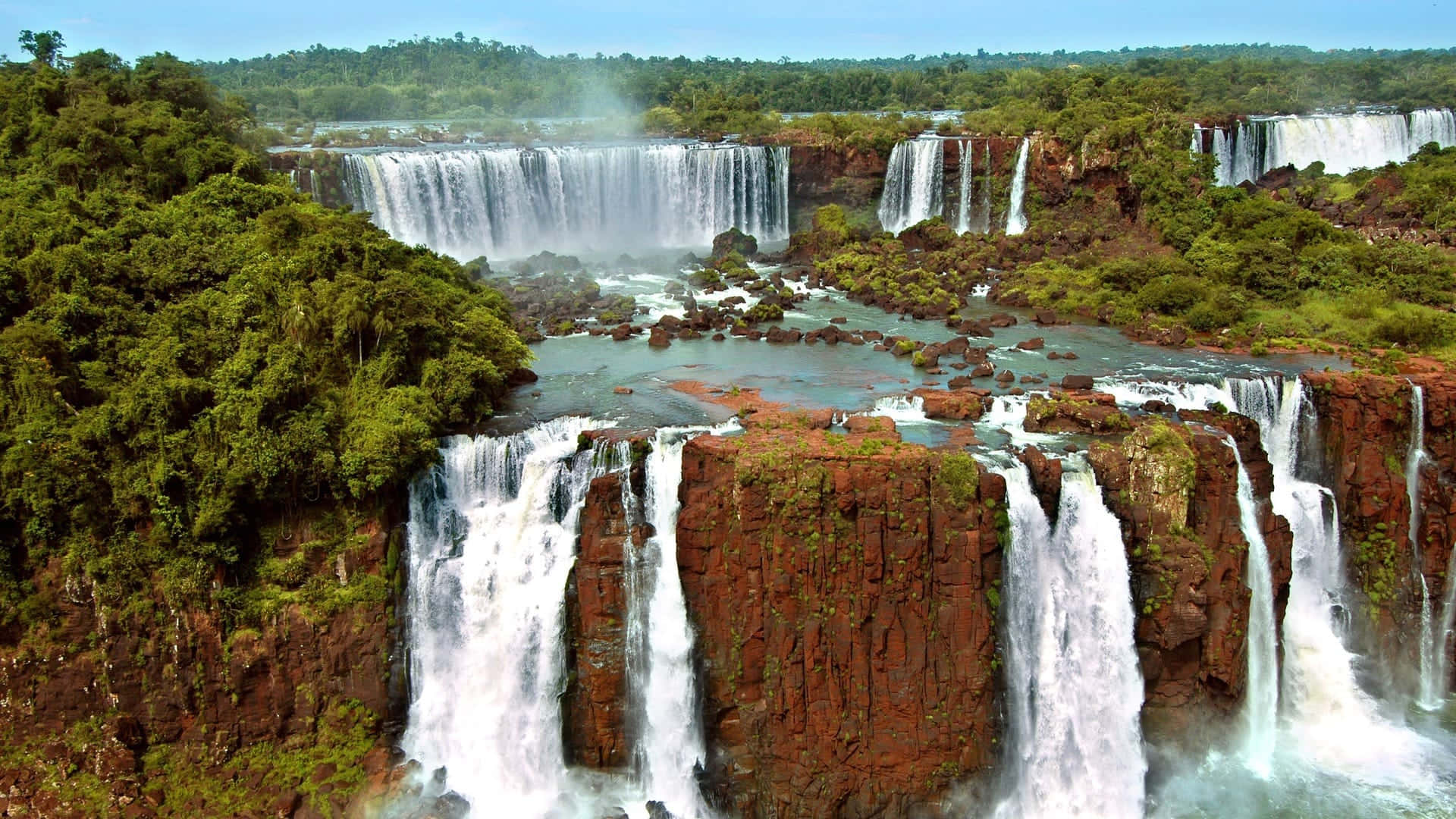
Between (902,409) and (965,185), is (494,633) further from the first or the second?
(965,185)

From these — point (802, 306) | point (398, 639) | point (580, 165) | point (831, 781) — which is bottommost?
point (831, 781)

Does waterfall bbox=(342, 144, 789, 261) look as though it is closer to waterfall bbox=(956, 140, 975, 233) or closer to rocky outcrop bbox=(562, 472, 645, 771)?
waterfall bbox=(956, 140, 975, 233)

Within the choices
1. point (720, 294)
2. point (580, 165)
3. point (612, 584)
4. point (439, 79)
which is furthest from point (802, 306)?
point (439, 79)

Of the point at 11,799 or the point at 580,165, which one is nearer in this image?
the point at 11,799

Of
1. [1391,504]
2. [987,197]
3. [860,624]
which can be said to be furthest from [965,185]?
[860,624]

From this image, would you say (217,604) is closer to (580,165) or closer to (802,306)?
(802,306)

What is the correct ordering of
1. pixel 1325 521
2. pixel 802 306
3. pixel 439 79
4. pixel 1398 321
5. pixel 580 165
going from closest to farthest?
pixel 1325 521 < pixel 1398 321 < pixel 802 306 < pixel 580 165 < pixel 439 79

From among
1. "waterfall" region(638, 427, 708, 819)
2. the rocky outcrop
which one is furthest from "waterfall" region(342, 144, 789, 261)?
"waterfall" region(638, 427, 708, 819)

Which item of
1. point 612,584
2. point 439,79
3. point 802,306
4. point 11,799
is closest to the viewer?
point 11,799
